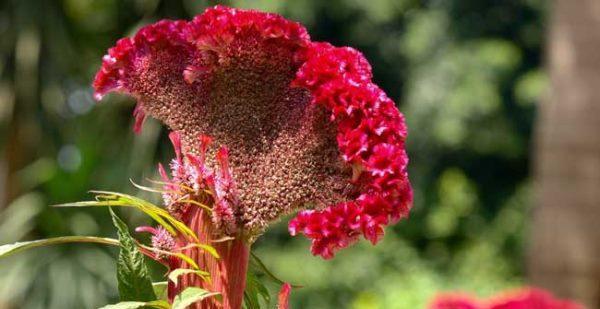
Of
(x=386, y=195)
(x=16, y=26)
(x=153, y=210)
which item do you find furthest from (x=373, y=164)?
(x=16, y=26)

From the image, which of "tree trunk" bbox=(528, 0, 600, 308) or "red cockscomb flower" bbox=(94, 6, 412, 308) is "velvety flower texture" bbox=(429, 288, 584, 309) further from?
"tree trunk" bbox=(528, 0, 600, 308)

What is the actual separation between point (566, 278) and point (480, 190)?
33.4 feet

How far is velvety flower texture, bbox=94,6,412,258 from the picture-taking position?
1.36 meters

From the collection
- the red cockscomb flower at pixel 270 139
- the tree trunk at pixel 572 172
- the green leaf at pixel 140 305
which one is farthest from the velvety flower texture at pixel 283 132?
the tree trunk at pixel 572 172

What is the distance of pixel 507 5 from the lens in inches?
581

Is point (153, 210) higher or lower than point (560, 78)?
lower

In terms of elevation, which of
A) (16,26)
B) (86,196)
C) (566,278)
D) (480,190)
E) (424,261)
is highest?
(480,190)

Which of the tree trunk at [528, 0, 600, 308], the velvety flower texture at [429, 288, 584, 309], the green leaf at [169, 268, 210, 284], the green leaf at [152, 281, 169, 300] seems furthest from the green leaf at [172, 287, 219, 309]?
the tree trunk at [528, 0, 600, 308]

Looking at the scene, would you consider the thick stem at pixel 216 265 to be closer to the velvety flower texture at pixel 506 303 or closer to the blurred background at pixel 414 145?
the velvety flower texture at pixel 506 303

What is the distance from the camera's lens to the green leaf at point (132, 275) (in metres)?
1.38

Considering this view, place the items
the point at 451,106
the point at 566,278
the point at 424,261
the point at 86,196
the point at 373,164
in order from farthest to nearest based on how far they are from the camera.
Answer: the point at 424,261
the point at 451,106
the point at 86,196
the point at 566,278
the point at 373,164

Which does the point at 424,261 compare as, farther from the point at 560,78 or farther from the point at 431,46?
the point at 560,78

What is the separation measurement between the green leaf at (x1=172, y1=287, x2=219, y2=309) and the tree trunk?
359cm

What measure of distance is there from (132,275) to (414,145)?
42.4ft
